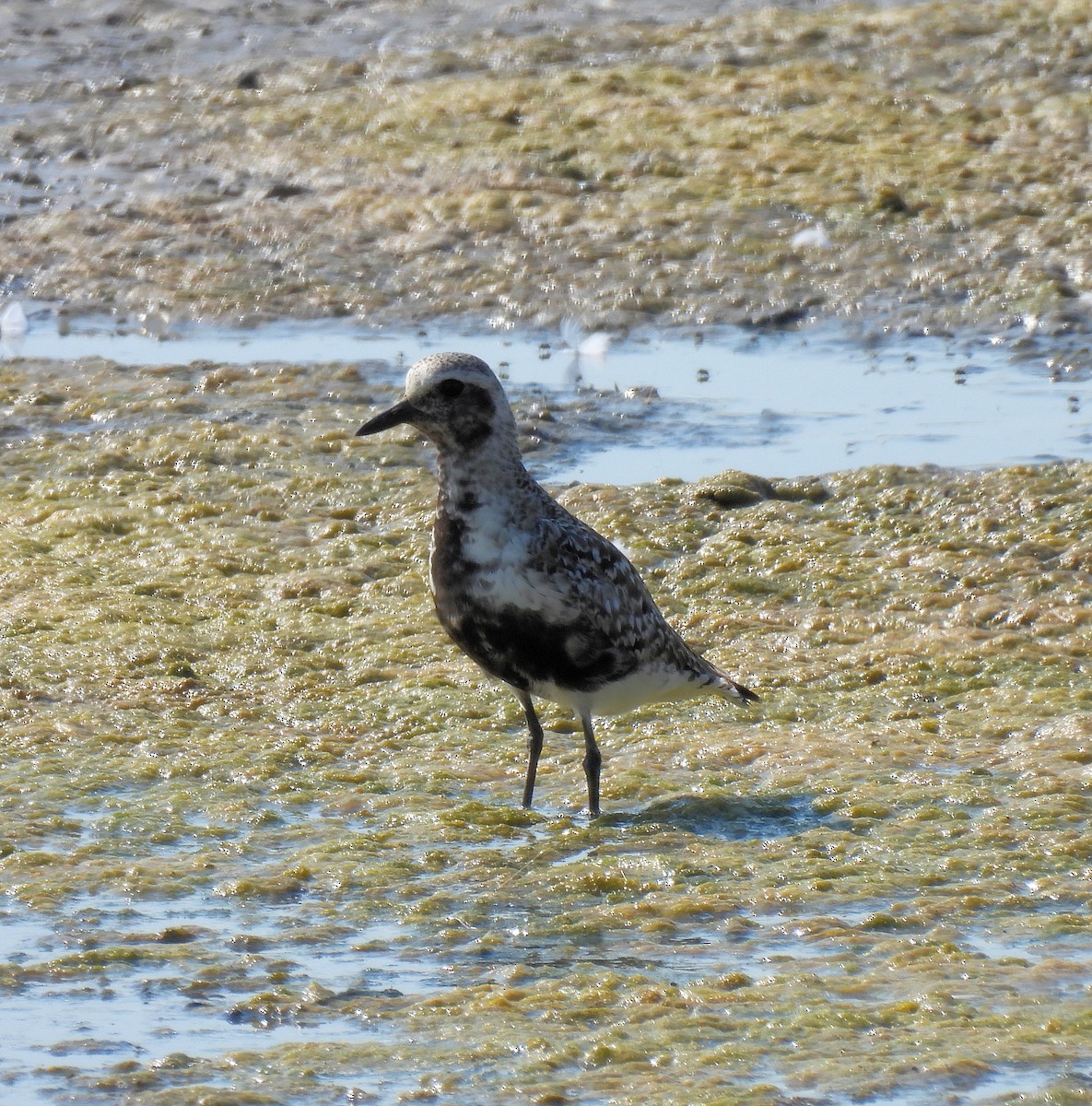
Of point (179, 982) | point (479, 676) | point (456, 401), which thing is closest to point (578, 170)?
point (479, 676)

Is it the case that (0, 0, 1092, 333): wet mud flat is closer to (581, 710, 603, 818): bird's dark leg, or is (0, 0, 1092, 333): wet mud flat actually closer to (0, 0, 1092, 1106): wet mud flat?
(0, 0, 1092, 1106): wet mud flat

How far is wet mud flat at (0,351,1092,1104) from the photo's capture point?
15.2 feet

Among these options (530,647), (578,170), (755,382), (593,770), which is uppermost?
(578,170)

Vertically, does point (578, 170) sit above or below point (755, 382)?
above

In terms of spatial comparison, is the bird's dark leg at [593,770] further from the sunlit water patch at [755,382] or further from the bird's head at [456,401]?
the sunlit water patch at [755,382]

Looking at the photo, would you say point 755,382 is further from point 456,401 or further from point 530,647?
point 530,647

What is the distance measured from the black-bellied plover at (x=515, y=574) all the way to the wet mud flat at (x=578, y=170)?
4.86m

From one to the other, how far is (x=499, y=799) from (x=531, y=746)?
232mm

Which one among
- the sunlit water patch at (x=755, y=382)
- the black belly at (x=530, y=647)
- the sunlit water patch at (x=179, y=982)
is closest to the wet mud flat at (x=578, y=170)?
the sunlit water patch at (x=755, y=382)

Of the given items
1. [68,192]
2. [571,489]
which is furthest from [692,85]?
[571,489]

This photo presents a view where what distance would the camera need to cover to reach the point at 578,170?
1273 centimetres

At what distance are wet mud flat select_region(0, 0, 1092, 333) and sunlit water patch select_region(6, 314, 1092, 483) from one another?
32 centimetres

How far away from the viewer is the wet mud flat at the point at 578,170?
37.5ft

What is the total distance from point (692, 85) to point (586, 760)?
8377mm
